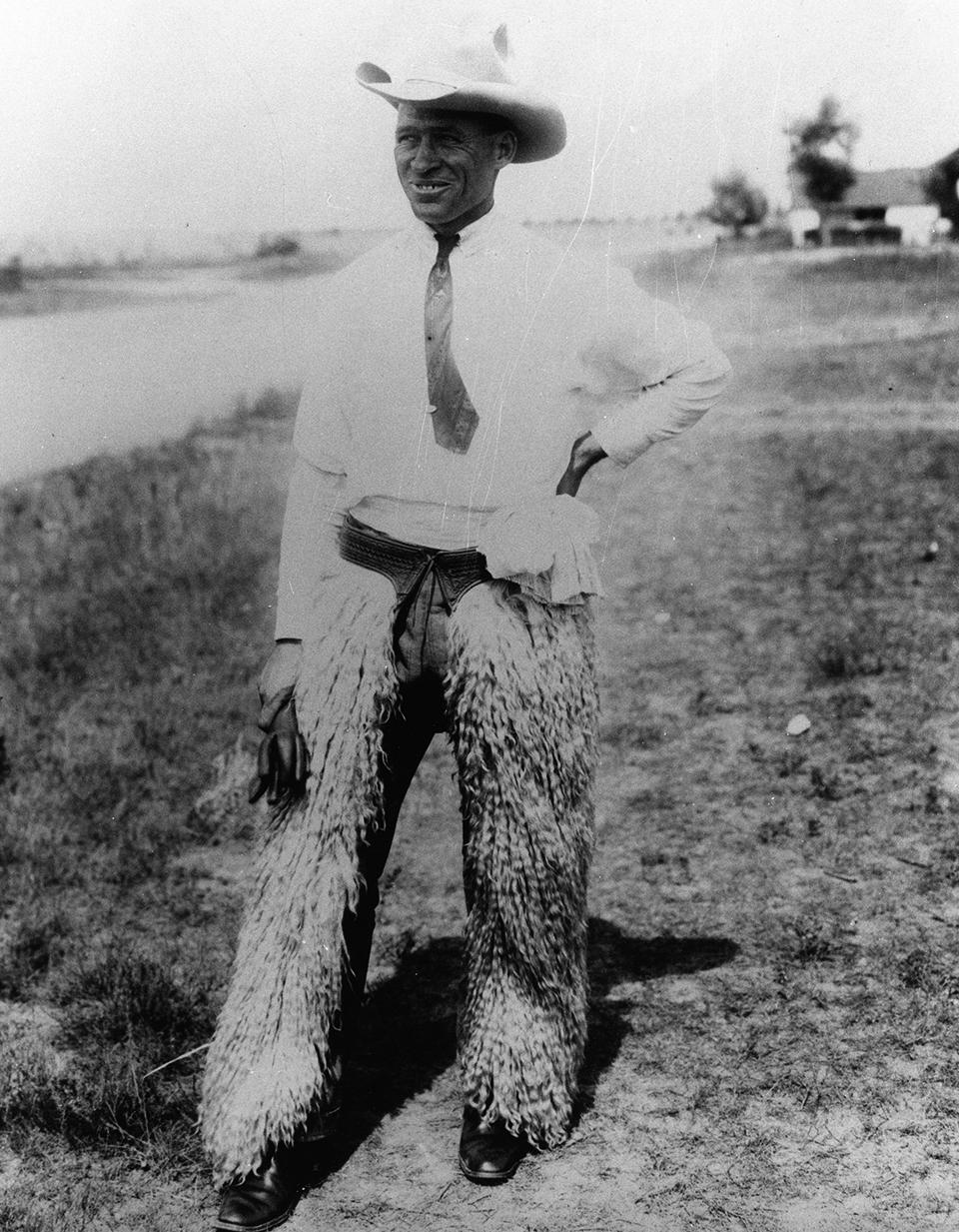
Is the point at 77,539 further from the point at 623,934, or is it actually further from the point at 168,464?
the point at 623,934

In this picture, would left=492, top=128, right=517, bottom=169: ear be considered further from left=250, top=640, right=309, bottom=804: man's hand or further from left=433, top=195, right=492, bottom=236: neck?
left=250, top=640, right=309, bottom=804: man's hand

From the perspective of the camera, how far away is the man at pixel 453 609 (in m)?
2.63

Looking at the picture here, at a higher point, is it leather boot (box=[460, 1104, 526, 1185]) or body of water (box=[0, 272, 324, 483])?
body of water (box=[0, 272, 324, 483])

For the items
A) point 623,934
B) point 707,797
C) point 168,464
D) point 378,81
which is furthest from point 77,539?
point 378,81

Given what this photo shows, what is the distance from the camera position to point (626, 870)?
168 inches

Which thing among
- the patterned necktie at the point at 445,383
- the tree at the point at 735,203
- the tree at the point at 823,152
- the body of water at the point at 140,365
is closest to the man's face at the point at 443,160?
the patterned necktie at the point at 445,383

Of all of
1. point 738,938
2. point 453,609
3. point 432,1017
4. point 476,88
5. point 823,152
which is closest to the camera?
point 476,88

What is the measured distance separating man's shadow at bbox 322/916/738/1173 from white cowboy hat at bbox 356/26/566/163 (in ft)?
6.59

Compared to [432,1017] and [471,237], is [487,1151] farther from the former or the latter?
[471,237]

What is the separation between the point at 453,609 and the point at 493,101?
0.93 m

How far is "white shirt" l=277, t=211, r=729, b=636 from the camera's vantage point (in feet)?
8.61

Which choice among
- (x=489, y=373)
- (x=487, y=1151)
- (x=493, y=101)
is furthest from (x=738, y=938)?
(x=493, y=101)

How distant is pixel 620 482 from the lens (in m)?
9.00

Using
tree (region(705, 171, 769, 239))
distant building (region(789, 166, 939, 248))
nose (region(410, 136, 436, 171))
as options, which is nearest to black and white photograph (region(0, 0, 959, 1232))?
nose (region(410, 136, 436, 171))
